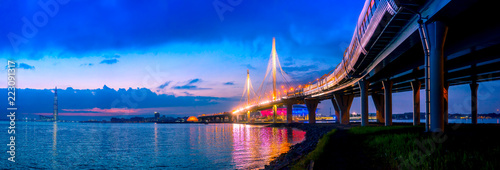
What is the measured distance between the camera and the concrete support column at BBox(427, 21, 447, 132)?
19031 millimetres

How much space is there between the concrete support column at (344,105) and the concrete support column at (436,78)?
58.8 meters

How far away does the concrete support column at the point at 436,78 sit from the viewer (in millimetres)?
19031

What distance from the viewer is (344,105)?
80.4 metres

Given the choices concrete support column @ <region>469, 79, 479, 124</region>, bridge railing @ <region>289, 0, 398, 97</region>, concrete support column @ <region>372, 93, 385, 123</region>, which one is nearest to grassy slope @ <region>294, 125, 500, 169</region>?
bridge railing @ <region>289, 0, 398, 97</region>

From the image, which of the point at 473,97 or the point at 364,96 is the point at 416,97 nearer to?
the point at 364,96

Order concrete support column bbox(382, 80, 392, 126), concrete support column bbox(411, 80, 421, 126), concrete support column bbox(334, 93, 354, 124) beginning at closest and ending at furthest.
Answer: concrete support column bbox(382, 80, 392, 126) → concrete support column bbox(411, 80, 421, 126) → concrete support column bbox(334, 93, 354, 124)

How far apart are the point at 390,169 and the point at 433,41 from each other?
9.91 m

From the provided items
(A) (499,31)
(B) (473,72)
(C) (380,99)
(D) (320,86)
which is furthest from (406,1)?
(C) (380,99)

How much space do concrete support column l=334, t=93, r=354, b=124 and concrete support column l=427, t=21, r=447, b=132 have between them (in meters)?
58.8

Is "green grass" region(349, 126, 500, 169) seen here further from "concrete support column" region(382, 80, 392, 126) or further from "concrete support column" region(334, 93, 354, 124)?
"concrete support column" region(334, 93, 354, 124)

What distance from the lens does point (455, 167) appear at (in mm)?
9945

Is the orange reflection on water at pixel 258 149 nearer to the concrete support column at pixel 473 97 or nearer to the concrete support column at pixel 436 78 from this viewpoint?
the concrete support column at pixel 436 78

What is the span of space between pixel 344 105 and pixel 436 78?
61994 mm

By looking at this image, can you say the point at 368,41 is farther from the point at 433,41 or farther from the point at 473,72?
the point at 473,72
